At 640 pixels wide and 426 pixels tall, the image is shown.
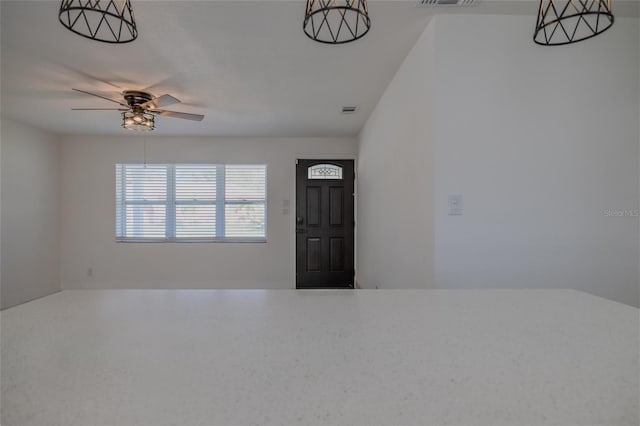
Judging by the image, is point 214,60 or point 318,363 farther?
point 214,60

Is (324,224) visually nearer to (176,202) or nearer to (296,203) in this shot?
(296,203)

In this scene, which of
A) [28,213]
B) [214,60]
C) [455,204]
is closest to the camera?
[455,204]

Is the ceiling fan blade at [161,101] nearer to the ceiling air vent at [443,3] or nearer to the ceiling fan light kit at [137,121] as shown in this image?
the ceiling fan light kit at [137,121]

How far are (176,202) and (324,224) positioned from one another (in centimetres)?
229

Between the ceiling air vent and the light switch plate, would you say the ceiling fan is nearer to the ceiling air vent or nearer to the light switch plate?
the ceiling air vent

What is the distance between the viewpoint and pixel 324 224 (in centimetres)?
462

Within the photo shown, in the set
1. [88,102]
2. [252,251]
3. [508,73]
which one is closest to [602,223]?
[508,73]

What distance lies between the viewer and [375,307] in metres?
0.76

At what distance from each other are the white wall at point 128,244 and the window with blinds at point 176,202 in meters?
0.11

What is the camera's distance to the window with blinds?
455cm

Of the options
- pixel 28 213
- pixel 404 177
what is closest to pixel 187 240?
pixel 28 213

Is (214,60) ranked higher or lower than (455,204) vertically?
higher

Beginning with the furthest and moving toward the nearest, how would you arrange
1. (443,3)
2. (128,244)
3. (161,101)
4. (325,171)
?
(325,171) < (128,244) < (161,101) < (443,3)

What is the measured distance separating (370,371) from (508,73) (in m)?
2.05
